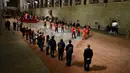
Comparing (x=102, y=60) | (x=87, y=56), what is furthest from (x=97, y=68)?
(x=102, y=60)

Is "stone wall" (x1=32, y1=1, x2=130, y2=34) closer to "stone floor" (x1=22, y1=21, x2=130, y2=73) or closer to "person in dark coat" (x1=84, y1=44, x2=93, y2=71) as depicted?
"stone floor" (x1=22, y1=21, x2=130, y2=73)

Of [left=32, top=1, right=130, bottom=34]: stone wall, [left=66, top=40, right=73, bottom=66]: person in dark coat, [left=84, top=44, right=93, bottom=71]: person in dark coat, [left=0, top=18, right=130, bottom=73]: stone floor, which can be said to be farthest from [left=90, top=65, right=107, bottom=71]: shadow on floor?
[left=32, top=1, right=130, bottom=34]: stone wall

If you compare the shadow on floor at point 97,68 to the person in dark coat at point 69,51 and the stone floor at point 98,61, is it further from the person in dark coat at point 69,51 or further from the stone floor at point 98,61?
the person in dark coat at point 69,51

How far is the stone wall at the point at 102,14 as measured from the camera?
23.6 meters

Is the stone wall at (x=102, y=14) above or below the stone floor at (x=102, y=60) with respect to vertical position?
above

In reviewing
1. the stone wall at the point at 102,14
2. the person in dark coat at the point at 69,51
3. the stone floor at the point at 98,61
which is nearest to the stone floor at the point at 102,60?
the stone floor at the point at 98,61

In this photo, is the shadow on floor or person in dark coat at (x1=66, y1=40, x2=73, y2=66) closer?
the shadow on floor

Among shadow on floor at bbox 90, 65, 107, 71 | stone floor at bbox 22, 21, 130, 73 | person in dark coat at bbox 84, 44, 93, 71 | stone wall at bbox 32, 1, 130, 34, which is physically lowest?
shadow on floor at bbox 90, 65, 107, 71

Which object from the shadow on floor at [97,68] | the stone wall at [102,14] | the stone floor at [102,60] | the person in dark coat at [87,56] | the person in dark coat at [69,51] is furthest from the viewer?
the stone wall at [102,14]

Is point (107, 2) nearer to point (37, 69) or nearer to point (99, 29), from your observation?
point (99, 29)

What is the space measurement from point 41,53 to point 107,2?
52.0 feet

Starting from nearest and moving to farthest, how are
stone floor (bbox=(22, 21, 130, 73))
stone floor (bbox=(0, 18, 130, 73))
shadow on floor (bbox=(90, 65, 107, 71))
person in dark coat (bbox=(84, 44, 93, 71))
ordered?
1. person in dark coat (bbox=(84, 44, 93, 71))
2. stone floor (bbox=(0, 18, 130, 73))
3. stone floor (bbox=(22, 21, 130, 73))
4. shadow on floor (bbox=(90, 65, 107, 71))

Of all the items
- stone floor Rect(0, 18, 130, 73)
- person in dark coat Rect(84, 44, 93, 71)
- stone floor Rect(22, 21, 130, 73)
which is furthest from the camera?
stone floor Rect(22, 21, 130, 73)

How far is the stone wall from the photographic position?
2362 cm
